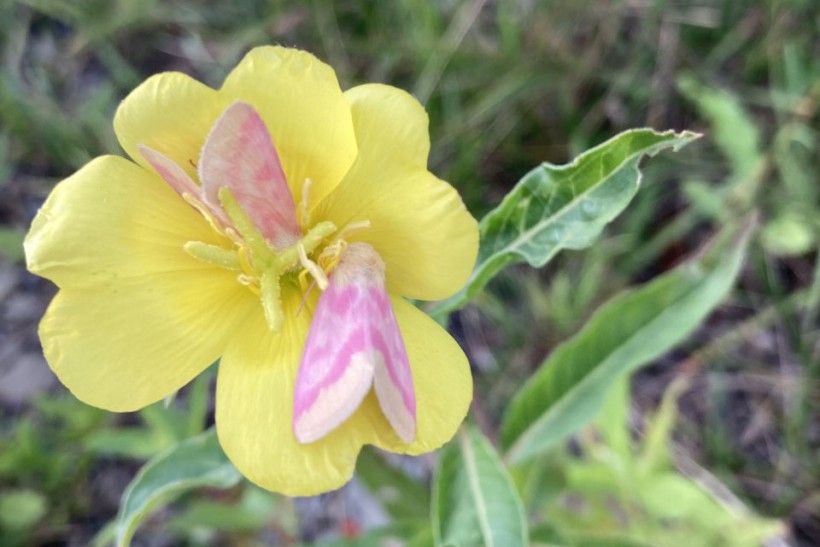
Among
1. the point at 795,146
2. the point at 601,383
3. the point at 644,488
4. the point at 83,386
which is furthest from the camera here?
the point at 795,146

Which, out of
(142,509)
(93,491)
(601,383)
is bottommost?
(93,491)

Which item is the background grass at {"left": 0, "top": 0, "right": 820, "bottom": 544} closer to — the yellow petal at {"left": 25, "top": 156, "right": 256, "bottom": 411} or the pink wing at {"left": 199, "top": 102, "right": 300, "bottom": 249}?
the yellow petal at {"left": 25, "top": 156, "right": 256, "bottom": 411}

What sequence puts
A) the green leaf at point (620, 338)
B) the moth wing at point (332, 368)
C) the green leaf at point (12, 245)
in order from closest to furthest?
the moth wing at point (332, 368) → the green leaf at point (620, 338) → the green leaf at point (12, 245)

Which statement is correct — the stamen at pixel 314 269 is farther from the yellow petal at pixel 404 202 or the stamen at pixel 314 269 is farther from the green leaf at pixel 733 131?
the green leaf at pixel 733 131

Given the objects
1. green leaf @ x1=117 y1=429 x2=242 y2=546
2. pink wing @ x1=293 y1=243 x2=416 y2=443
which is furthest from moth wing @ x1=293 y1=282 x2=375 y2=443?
green leaf @ x1=117 y1=429 x2=242 y2=546

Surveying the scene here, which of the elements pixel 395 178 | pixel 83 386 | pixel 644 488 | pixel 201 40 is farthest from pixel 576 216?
pixel 201 40

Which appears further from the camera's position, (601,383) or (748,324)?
(748,324)

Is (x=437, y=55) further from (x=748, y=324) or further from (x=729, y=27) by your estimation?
(x=748, y=324)

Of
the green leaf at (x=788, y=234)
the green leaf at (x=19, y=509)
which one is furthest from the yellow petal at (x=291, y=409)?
the green leaf at (x=19, y=509)
